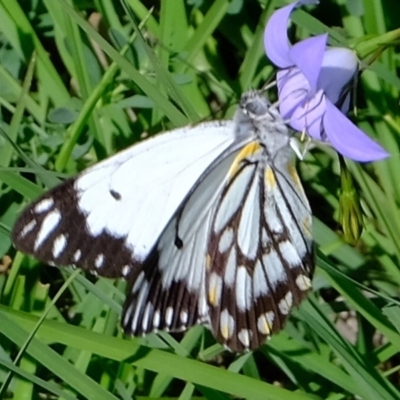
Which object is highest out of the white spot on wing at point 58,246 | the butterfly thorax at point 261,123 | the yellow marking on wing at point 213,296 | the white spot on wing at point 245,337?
the butterfly thorax at point 261,123

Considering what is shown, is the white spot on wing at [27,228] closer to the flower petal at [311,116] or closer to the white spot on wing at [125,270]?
the white spot on wing at [125,270]

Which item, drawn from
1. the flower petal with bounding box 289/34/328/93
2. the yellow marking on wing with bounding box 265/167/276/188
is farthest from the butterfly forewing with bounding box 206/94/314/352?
the flower petal with bounding box 289/34/328/93

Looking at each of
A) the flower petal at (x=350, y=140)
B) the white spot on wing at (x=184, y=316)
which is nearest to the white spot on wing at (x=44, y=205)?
the white spot on wing at (x=184, y=316)

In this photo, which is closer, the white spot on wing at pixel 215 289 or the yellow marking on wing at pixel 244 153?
the yellow marking on wing at pixel 244 153

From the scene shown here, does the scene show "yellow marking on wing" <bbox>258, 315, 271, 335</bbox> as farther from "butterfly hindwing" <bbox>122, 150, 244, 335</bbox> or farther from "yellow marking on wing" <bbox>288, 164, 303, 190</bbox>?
"yellow marking on wing" <bbox>288, 164, 303, 190</bbox>

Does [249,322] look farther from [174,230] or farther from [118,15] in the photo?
[118,15]

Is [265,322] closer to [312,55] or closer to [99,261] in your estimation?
[99,261]
